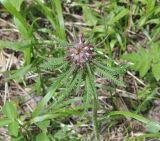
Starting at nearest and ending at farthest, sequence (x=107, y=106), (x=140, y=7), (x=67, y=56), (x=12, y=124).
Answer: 1. (x=67, y=56)
2. (x=12, y=124)
3. (x=107, y=106)
4. (x=140, y=7)

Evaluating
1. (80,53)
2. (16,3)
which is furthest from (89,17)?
(80,53)

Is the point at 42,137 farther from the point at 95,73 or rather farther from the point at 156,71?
the point at 156,71

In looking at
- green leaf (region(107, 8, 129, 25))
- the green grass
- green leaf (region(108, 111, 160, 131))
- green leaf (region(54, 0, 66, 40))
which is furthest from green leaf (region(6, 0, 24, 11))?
green leaf (region(108, 111, 160, 131))

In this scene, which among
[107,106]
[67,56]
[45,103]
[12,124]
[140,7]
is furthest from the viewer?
[140,7]

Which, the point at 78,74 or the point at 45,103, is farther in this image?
the point at 45,103

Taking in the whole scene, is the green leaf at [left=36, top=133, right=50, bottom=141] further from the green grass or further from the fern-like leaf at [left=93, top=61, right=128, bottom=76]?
the fern-like leaf at [left=93, top=61, right=128, bottom=76]

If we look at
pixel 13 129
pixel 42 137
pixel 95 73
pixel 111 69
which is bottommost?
pixel 42 137

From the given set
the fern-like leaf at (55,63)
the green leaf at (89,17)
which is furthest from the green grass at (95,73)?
the fern-like leaf at (55,63)

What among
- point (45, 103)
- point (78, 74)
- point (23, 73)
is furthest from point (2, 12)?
point (78, 74)

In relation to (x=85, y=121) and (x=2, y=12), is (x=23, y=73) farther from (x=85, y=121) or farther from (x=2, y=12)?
(x=2, y=12)
